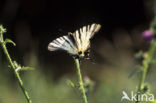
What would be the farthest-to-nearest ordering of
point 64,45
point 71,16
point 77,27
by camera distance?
point 71,16, point 77,27, point 64,45

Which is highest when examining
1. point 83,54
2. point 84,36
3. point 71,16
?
point 71,16

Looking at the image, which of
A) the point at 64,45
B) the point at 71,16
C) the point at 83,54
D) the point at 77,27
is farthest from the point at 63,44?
the point at 71,16

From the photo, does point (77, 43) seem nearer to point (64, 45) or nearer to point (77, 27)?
point (64, 45)

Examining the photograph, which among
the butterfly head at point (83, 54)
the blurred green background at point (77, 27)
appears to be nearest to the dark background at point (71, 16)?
the blurred green background at point (77, 27)

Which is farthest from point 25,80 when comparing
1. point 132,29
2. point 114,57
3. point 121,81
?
point 132,29

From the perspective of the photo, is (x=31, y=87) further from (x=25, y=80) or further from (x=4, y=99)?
(x=4, y=99)

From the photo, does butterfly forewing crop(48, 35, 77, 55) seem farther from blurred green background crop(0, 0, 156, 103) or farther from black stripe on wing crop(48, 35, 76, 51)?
blurred green background crop(0, 0, 156, 103)
